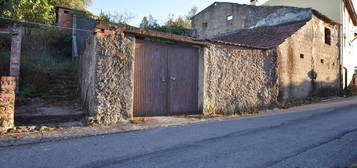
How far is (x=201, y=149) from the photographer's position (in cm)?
362

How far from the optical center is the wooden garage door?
6082mm

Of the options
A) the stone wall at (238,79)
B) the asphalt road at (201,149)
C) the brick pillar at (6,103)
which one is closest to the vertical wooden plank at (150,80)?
the asphalt road at (201,149)

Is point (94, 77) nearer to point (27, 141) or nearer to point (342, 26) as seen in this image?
point (27, 141)

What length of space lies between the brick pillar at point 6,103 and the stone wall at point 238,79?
488 cm

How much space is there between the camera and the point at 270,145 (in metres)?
3.83

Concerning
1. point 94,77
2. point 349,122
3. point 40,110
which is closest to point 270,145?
point 349,122

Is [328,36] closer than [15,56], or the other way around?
[15,56]

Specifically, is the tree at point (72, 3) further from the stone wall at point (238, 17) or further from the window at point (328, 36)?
the window at point (328, 36)

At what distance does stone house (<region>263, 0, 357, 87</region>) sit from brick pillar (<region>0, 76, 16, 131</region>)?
18.1m

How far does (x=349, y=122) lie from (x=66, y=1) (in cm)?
1659

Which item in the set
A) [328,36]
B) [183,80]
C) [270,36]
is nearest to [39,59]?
[183,80]

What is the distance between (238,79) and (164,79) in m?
2.86

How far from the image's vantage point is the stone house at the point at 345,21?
15.3 metres

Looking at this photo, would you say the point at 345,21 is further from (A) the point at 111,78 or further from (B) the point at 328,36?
(A) the point at 111,78
